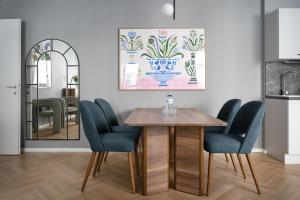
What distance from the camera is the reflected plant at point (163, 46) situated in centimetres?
377

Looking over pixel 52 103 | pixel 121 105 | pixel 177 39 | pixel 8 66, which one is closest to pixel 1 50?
pixel 8 66

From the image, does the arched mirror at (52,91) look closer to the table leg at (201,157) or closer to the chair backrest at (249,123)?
the table leg at (201,157)

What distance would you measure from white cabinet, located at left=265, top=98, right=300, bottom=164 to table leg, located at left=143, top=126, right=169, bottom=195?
1.89 meters

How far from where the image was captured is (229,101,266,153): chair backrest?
2.22m

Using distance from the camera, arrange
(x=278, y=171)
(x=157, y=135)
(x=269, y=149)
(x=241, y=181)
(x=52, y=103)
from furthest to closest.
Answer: (x=52, y=103) → (x=269, y=149) → (x=278, y=171) → (x=241, y=181) → (x=157, y=135)

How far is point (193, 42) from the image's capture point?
12.3 feet

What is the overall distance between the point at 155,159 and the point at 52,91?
7.90ft

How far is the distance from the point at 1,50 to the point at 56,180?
7.64 feet

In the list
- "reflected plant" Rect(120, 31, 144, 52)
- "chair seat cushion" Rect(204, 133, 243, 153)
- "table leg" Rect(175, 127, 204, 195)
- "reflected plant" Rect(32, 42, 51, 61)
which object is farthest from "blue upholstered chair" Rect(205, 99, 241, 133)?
"reflected plant" Rect(32, 42, 51, 61)

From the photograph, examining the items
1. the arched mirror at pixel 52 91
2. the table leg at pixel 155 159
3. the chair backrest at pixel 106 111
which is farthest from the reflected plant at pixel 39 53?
the table leg at pixel 155 159

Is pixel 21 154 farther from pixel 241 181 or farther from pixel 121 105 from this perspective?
pixel 241 181

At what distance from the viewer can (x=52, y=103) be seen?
3859 millimetres

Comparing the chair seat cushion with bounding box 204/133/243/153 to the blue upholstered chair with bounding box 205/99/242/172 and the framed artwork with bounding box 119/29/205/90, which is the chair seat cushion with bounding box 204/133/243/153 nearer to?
the blue upholstered chair with bounding box 205/99/242/172

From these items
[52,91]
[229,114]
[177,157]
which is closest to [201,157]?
[177,157]
